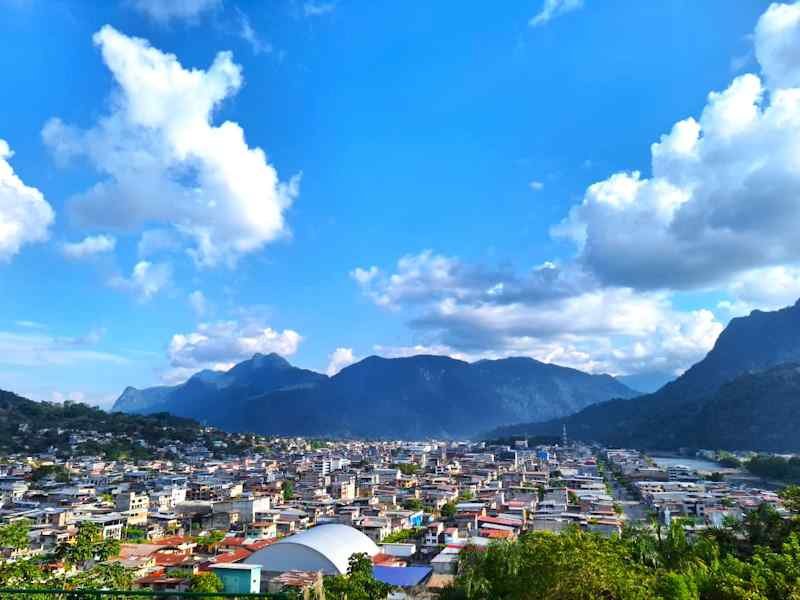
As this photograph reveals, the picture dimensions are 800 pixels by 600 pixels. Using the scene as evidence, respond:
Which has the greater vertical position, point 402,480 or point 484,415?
point 484,415

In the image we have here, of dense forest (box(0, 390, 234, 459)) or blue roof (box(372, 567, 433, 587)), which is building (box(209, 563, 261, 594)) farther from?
dense forest (box(0, 390, 234, 459))

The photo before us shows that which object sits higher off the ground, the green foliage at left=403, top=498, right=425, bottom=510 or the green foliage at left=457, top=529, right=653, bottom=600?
the green foliage at left=457, top=529, right=653, bottom=600

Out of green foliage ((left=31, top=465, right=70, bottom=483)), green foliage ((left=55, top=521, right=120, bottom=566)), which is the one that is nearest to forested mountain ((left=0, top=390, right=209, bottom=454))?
green foliage ((left=31, top=465, right=70, bottom=483))

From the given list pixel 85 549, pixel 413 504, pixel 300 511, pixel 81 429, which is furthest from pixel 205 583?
pixel 81 429

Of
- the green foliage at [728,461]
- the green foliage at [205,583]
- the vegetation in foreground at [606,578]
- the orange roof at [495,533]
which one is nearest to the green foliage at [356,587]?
the vegetation in foreground at [606,578]

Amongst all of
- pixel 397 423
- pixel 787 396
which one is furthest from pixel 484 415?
pixel 787 396

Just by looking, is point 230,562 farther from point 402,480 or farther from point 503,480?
point 503,480
